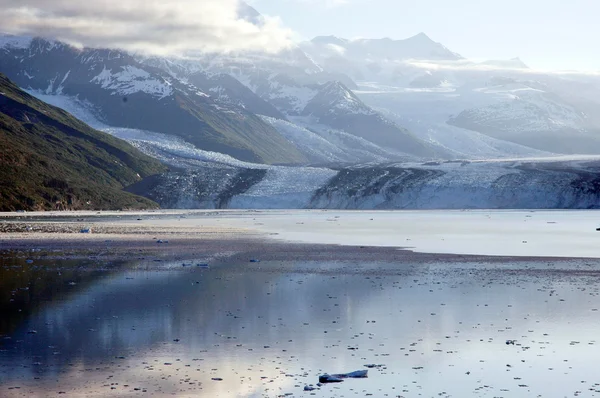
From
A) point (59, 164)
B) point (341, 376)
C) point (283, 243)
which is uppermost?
point (59, 164)

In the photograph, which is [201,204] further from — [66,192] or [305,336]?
[305,336]

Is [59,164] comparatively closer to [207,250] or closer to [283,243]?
[283,243]

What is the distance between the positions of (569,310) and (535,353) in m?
6.82

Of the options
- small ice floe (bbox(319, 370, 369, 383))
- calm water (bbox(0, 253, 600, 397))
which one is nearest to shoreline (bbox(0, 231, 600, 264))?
calm water (bbox(0, 253, 600, 397))

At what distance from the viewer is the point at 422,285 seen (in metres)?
35.1

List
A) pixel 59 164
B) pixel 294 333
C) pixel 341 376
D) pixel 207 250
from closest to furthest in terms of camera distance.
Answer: pixel 341 376 < pixel 294 333 < pixel 207 250 < pixel 59 164

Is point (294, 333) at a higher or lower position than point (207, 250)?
higher

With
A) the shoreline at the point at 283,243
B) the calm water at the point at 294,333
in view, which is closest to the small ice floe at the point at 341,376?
the calm water at the point at 294,333

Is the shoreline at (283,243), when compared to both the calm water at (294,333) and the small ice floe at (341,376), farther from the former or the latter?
the small ice floe at (341,376)

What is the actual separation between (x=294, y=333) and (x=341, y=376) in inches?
194

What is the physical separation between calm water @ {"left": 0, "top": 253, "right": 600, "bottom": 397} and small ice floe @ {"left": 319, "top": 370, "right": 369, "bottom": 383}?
227 millimetres

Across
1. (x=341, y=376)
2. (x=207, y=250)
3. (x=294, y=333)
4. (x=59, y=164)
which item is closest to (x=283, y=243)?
(x=207, y=250)

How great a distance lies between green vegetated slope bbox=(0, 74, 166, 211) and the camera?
117 meters

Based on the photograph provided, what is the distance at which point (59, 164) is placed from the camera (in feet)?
473
